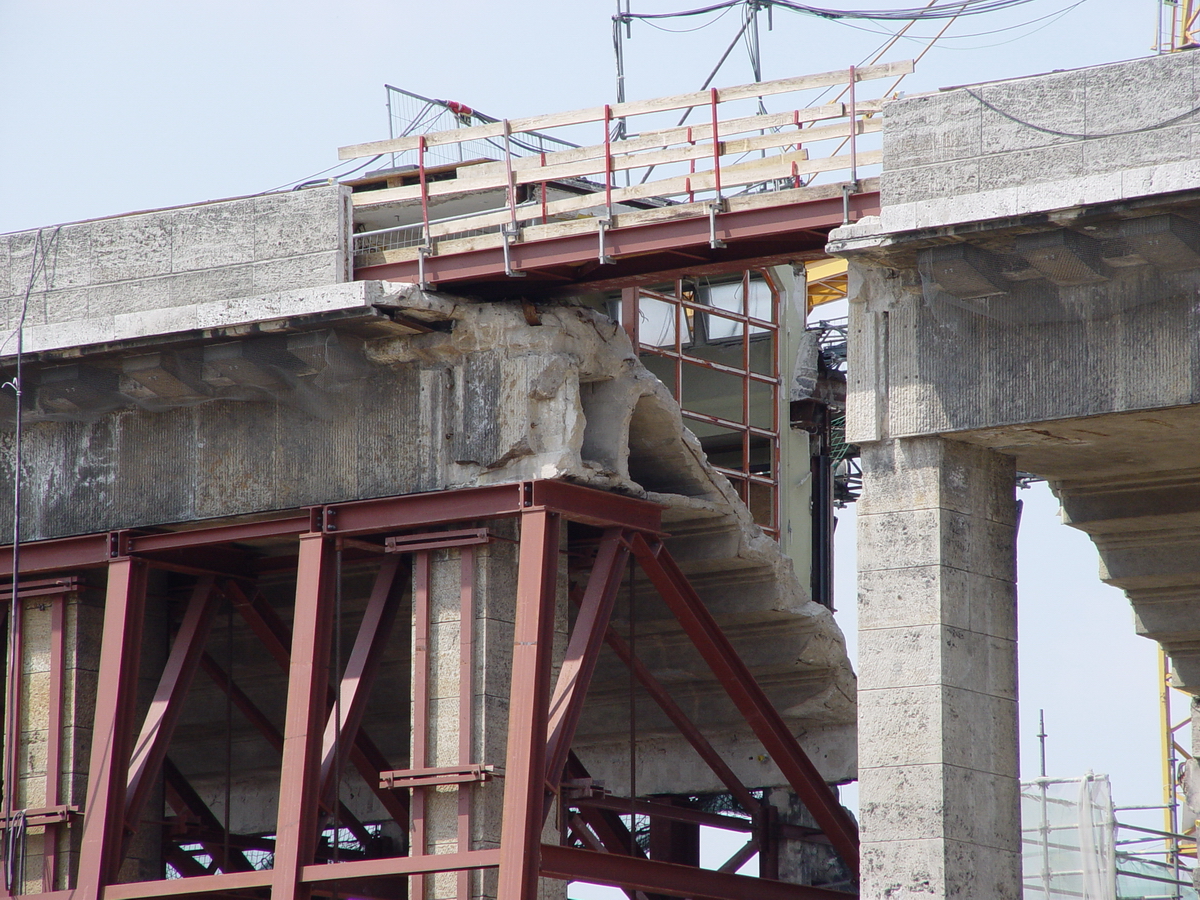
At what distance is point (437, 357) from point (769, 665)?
6.68 meters

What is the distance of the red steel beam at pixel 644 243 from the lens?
1761 centimetres

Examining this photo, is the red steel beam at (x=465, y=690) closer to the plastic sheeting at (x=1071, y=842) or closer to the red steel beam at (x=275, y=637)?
the red steel beam at (x=275, y=637)

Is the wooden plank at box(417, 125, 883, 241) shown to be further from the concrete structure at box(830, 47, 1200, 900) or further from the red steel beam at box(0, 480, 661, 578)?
the red steel beam at box(0, 480, 661, 578)

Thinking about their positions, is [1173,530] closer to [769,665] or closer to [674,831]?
[769,665]

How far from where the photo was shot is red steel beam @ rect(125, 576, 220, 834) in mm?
20547

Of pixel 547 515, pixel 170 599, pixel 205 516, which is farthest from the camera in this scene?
pixel 170 599

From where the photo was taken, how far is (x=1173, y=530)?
2181 centimetres

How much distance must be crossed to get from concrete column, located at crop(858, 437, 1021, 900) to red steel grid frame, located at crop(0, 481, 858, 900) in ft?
10.9

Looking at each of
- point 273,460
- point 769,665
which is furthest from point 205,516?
point 769,665

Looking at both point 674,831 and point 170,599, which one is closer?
point 170,599

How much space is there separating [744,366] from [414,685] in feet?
24.8

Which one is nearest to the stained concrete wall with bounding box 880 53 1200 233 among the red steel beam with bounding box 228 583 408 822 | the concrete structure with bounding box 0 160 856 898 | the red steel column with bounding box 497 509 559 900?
the concrete structure with bounding box 0 160 856 898

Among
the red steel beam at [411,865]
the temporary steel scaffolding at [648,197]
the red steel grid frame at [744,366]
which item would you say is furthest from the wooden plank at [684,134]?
the red steel beam at [411,865]

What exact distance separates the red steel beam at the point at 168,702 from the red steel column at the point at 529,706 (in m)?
4.00
